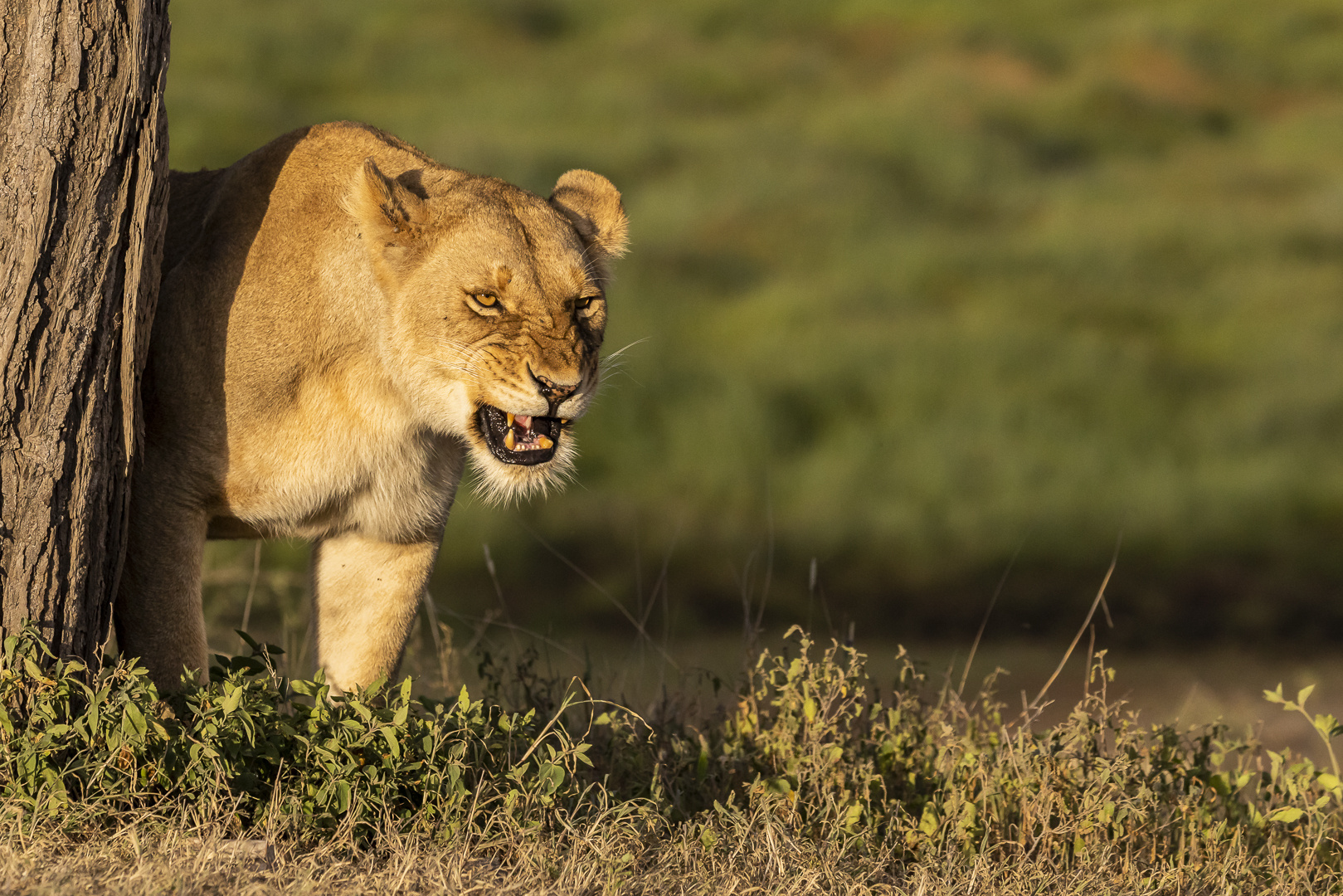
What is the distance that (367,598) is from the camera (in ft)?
15.4

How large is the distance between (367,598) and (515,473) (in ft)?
2.26

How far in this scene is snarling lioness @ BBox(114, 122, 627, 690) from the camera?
4.18m

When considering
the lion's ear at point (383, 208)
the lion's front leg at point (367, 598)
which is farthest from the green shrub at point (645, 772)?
the lion's ear at point (383, 208)

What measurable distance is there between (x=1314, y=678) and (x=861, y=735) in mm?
6981

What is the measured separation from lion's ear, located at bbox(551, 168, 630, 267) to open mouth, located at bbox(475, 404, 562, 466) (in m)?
0.63

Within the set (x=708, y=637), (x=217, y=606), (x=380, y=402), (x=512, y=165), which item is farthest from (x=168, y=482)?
(x=512, y=165)

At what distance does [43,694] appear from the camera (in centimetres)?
361

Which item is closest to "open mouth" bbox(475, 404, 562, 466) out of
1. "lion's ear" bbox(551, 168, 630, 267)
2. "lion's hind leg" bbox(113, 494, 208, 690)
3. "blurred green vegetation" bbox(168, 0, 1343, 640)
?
"lion's ear" bbox(551, 168, 630, 267)

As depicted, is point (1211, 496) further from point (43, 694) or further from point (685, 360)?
point (43, 694)

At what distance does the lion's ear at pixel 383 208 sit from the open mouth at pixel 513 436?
52 cm

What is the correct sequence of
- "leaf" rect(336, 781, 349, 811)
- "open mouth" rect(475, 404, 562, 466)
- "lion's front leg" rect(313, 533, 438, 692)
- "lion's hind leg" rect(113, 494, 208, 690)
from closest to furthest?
"leaf" rect(336, 781, 349, 811), "lion's hind leg" rect(113, 494, 208, 690), "open mouth" rect(475, 404, 562, 466), "lion's front leg" rect(313, 533, 438, 692)

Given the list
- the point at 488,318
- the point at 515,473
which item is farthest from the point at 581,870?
the point at 488,318

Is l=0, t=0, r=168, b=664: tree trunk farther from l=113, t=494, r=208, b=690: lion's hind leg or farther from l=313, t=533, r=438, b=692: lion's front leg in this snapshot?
l=313, t=533, r=438, b=692: lion's front leg

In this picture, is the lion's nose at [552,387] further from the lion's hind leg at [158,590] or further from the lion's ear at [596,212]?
the lion's hind leg at [158,590]
